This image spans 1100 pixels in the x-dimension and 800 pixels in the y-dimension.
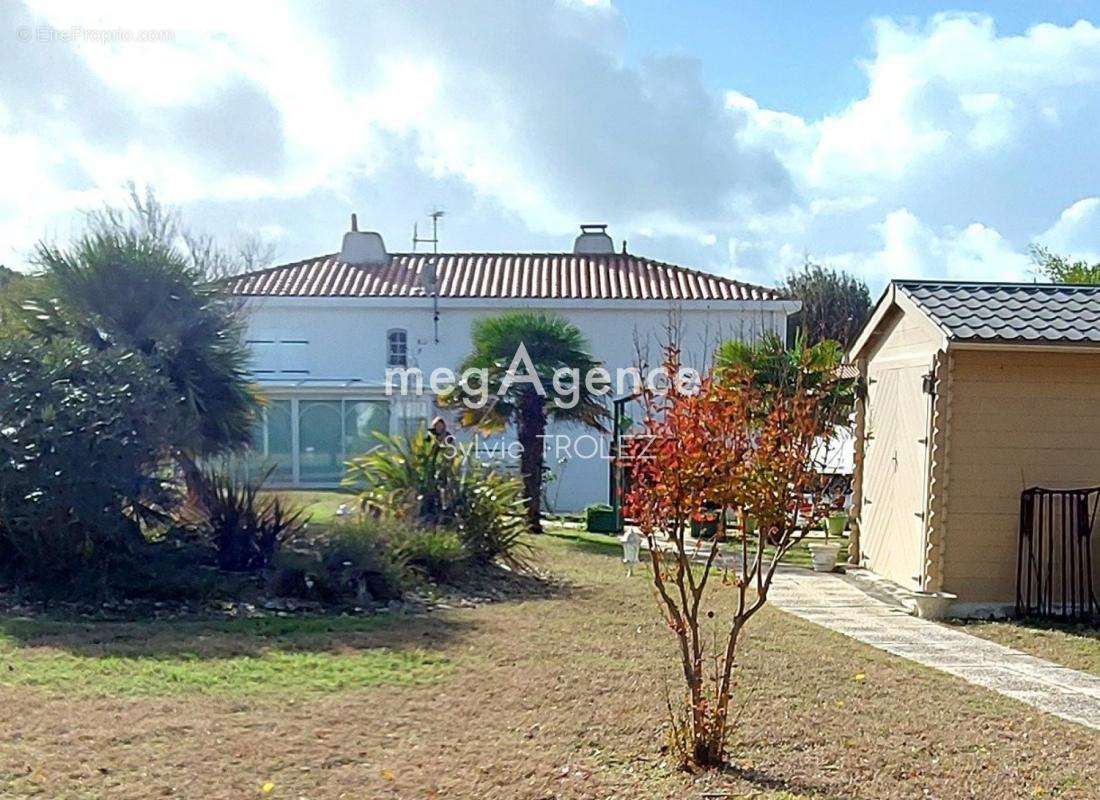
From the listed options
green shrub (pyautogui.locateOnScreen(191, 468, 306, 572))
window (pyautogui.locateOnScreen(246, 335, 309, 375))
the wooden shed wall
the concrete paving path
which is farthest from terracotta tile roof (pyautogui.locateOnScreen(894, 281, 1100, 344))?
window (pyautogui.locateOnScreen(246, 335, 309, 375))

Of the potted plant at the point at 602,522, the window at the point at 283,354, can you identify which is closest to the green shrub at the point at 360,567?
the potted plant at the point at 602,522

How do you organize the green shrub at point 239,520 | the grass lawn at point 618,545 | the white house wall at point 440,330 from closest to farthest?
the green shrub at point 239,520, the grass lawn at point 618,545, the white house wall at point 440,330

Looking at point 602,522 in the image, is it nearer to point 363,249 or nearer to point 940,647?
point 940,647

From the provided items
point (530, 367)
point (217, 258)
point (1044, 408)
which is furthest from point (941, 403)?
point (217, 258)

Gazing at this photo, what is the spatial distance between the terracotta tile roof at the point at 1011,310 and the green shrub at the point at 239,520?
23.1ft

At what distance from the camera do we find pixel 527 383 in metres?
16.4

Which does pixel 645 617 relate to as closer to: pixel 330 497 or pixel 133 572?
pixel 133 572

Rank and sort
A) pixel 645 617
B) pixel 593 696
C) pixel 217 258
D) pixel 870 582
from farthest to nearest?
pixel 217 258 < pixel 870 582 < pixel 645 617 < pixel 593 696

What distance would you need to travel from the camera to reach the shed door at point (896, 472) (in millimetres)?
10492

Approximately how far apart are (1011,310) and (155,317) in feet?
29.7

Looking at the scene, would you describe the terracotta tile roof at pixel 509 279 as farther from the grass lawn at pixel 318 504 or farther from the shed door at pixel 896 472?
the shed door at pixel 896 472

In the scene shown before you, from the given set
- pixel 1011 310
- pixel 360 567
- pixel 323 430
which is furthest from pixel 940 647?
pixel 323 430

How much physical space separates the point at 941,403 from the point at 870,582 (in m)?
2.99

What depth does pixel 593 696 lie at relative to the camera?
628cm
